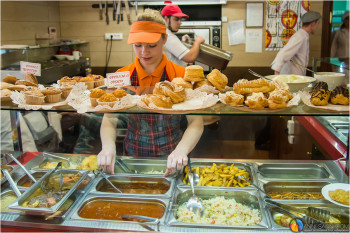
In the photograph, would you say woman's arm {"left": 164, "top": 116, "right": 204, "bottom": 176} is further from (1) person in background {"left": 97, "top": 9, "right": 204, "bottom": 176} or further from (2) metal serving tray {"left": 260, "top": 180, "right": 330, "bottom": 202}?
(2) metal serving tray {"left": 260, "top": 180, "right": 330, "bottom": 202}

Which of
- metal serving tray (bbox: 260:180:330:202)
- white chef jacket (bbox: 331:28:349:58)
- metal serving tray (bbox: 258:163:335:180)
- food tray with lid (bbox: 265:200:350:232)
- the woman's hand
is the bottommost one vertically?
food tray with lid (bbox: 265:200:350:232)

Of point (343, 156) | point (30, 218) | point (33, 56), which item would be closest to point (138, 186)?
point (30, 218)

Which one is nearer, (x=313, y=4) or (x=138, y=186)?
(x=138, y=186)

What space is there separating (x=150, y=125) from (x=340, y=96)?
0.99m

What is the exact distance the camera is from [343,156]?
185cm

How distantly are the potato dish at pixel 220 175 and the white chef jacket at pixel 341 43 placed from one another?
4.29m

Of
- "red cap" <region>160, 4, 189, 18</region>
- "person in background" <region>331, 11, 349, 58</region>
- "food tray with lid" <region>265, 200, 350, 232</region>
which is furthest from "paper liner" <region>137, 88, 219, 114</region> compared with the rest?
"person in background" <region>331, 11, 349, 58</region>

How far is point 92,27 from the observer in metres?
5.05

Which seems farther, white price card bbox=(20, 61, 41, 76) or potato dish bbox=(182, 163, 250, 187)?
white price card bbox=(20, 61, 41, 76)

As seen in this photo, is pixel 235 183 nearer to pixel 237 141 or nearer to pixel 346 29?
Result: pixel 237 141

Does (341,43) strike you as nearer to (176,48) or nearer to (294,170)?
(176,48)

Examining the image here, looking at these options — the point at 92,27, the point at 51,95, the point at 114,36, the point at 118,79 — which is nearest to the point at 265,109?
the point at 118,79

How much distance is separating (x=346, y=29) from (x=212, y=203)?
5.07m

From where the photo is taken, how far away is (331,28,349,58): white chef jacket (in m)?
5.23
